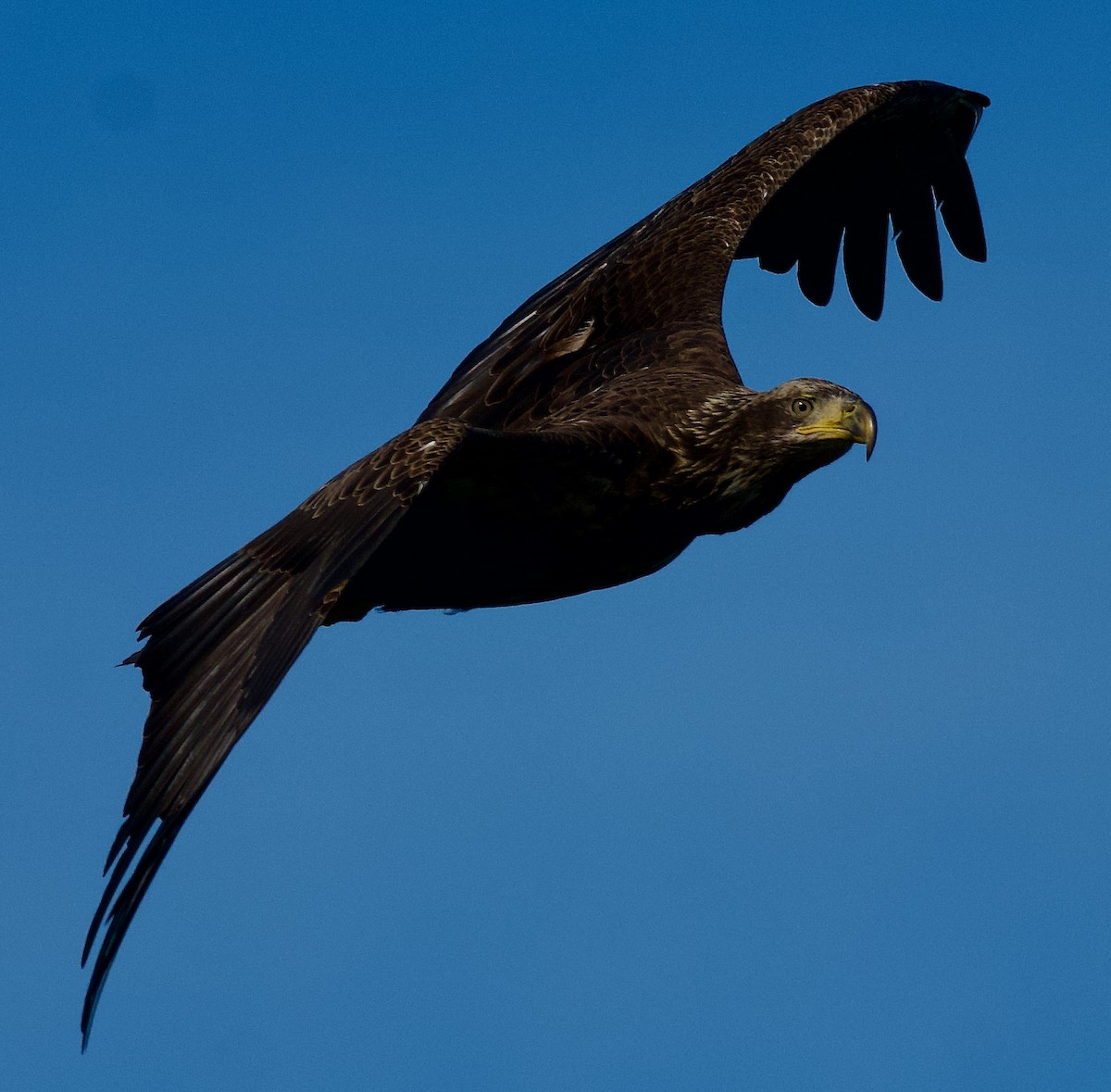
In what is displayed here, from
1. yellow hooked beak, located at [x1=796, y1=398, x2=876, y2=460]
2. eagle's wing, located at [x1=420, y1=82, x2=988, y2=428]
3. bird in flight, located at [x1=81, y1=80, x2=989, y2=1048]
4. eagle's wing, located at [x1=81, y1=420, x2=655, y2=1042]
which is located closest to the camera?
eagle's wing, located at [x1=81, y1=420, x2=655, y2=1042]

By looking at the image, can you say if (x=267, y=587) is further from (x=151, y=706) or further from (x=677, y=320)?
(x=677, y=320)

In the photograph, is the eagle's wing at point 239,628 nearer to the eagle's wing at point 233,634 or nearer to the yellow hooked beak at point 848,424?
the eagle's wing at point 233,634

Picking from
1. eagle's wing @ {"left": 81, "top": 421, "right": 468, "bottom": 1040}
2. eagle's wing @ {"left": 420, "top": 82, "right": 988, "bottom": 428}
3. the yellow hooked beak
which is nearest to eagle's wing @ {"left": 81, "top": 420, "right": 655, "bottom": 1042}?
eagle's wing @ {"left": 81, "top": 421, "right": 468, "bottom": 1040}

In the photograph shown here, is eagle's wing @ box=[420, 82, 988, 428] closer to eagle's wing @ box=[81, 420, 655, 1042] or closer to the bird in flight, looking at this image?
the bird in flight

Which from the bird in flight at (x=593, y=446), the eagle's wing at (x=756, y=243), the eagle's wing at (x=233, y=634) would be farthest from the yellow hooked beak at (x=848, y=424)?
the eagle's wing at (x=233, y=634)

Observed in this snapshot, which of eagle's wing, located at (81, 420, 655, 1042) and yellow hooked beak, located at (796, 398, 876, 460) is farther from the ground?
yellow hooked beak, located at (796, 398, 876, 460)

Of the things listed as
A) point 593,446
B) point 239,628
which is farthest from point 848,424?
point 239,628

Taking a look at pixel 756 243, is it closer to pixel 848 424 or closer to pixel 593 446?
pixel 848 424

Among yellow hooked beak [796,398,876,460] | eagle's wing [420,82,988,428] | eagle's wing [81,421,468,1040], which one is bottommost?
eagle's wing [81,421,468,1040]

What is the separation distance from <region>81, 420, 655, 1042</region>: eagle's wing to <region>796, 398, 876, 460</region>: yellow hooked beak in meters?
1.42

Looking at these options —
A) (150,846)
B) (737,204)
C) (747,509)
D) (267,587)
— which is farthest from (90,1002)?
(737,204)

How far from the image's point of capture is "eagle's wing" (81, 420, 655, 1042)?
7434 mm

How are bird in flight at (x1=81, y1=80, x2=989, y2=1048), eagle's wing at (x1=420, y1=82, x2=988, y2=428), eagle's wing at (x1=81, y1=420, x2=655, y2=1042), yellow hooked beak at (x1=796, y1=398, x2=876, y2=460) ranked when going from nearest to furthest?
eagle's wing at (x1=81, y1=420, x2=655, y2=1042), bird in flight at (x1=81, y1=80, x2=989, y2=1048), yellow hooked beak at (x1=796, y1=398, x2=876, y2=460), eagle's wing at (x1=420, y1=82, x2=988, y2=428)

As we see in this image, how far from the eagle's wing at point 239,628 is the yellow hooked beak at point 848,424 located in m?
1.42
